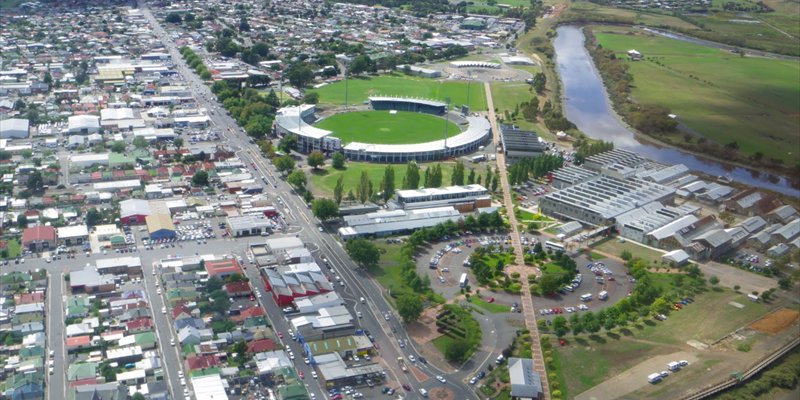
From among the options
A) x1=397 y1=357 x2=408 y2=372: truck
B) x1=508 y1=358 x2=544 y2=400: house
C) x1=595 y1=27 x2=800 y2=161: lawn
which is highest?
x1=595 y1=27 x2=800 y2=161: lawn

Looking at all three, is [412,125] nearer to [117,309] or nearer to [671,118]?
[671,118]

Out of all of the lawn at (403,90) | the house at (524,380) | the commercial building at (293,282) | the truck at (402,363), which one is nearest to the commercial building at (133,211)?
the commercial building at (293,282)

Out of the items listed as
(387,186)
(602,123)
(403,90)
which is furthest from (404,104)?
(387,186)

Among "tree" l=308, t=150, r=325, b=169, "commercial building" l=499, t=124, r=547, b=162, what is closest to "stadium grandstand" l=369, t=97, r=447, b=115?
"commercial building" l=499, t=124, r=547, b=162

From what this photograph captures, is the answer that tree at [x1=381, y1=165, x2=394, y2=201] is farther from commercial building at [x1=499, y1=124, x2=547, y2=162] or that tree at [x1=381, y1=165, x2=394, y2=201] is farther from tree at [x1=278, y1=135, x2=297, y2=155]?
commercial building at [x1=499, y1=124, x2=547, y2=162]

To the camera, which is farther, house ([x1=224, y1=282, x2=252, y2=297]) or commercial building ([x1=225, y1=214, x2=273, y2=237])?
commercial building ([x1=225, y1=214, x2=273, y2=237])

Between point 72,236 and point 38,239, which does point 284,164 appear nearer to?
point 72,236

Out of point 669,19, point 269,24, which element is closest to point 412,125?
point 269,24
